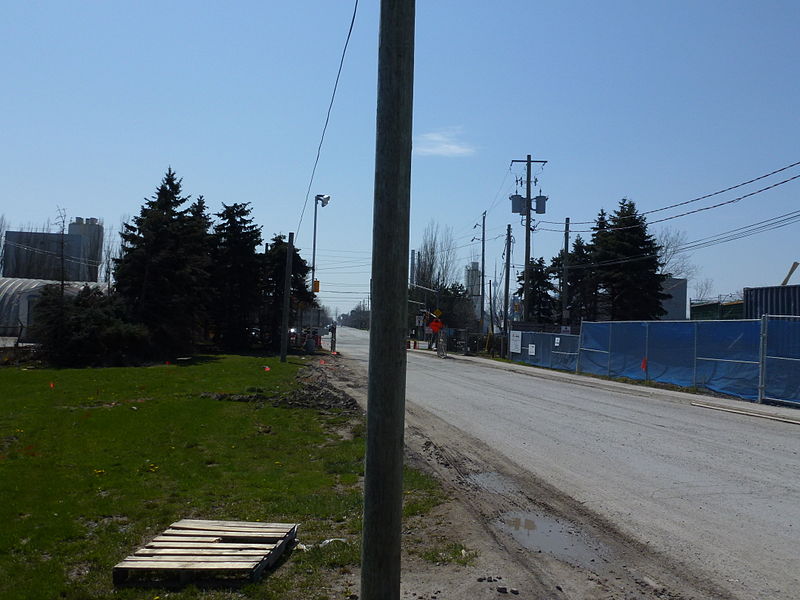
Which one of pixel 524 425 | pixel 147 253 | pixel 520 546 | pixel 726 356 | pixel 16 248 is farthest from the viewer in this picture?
pixel 16 248

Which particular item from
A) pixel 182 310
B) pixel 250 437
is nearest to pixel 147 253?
pixel 182 310

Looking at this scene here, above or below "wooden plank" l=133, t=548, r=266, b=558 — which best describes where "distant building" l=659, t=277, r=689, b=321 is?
above

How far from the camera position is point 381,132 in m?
→ 4.08

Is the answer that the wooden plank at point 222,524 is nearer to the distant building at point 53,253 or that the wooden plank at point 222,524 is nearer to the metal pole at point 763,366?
the metal pole at point 763,366

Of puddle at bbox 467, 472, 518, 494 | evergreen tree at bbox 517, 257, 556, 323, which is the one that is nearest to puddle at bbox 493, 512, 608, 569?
puddle at bbox 467, 472, 518, 494

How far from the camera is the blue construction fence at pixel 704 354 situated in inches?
792

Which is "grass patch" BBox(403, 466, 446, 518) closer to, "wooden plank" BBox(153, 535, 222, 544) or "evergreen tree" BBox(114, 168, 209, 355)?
"wooden plank" BBox(153, 535, 222, 544)

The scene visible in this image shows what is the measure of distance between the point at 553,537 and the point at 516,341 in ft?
130

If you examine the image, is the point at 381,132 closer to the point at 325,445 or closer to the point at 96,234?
the point at 325,445

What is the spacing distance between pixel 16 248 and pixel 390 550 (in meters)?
81.7

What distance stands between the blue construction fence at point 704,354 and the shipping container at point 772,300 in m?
5.15

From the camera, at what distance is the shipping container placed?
27492mm

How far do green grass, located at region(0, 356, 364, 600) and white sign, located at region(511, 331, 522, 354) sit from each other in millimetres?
30282

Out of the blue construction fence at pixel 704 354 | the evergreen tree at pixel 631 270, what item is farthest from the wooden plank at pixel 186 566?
the evergreen tree at pixel 631 270
